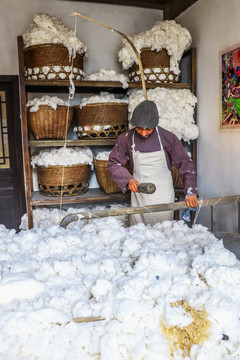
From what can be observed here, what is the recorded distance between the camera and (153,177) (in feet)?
9.29

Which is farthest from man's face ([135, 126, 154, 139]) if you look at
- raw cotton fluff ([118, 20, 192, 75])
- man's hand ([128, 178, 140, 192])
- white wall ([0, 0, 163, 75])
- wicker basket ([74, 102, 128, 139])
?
white wall ([0, 0, 163, 75])

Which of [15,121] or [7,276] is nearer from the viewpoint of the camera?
[7,276]

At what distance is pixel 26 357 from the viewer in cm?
106

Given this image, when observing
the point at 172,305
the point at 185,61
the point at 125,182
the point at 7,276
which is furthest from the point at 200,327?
the point at 185,61

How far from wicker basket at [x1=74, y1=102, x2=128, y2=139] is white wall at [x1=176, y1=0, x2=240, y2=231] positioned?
0.77 m

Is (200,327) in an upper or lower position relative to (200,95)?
lower

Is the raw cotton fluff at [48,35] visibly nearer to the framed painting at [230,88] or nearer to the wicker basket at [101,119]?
the wicker basket at [101,119]

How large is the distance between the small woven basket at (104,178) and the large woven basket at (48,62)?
83 cm

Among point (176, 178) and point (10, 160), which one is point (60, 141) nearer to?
point (10, 160)

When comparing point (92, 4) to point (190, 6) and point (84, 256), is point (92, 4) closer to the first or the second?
point (190, 6)

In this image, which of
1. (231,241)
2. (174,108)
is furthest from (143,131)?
(231,241)

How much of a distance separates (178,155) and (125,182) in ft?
1.59

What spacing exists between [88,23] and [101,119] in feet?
4.10

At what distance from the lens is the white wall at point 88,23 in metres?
3.47
